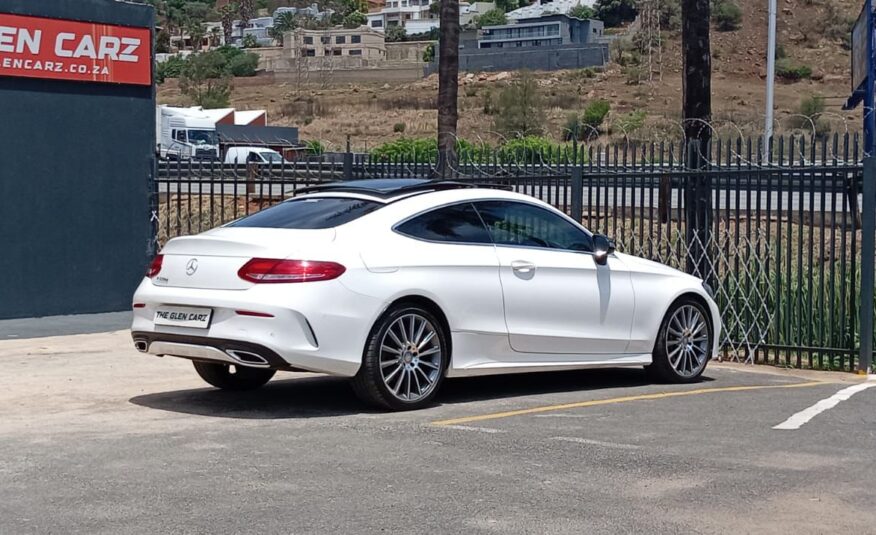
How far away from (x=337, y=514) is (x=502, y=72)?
100746 millimetres

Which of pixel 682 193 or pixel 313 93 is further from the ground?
pixel 313 93

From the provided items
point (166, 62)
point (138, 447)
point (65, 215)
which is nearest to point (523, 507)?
point (138, 447)

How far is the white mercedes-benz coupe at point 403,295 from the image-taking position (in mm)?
8422

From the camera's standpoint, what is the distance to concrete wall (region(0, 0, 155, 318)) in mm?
14875

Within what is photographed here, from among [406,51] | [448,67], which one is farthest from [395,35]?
[448,67]

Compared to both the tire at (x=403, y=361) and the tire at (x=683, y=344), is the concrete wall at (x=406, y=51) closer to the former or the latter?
the tire at (x=683, y=344)

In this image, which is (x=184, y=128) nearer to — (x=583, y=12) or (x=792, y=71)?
(x=792, y=71)

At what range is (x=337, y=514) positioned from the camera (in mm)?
6094

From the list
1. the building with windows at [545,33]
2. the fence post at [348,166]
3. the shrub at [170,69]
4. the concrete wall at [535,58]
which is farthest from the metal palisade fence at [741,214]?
the building with windows at [545,33]

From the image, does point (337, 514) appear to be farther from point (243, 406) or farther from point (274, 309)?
point (243, 406)

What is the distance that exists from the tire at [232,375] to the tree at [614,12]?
5103 inches

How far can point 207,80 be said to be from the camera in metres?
109

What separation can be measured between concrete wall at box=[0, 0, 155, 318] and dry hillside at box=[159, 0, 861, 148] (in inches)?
2162

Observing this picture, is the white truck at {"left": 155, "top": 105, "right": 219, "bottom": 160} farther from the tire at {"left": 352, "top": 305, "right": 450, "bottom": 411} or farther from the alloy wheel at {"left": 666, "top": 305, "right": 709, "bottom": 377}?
the tire at {"left": 352, "top": 305, "right": 450, "bottom": 411}
